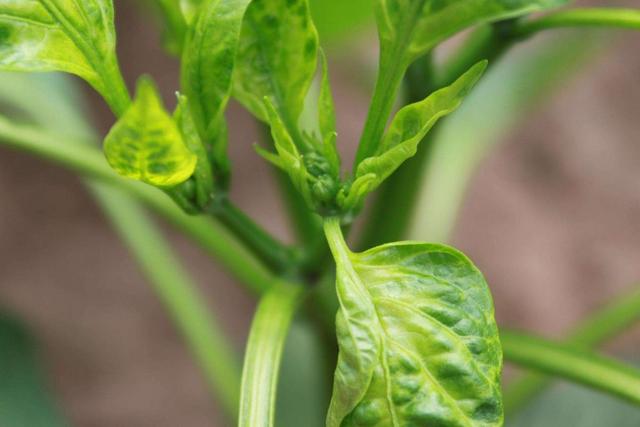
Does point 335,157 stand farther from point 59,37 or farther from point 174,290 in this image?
point 174,290

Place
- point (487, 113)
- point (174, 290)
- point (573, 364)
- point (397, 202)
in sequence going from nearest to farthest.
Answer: point (573, 364) → point (397, 202) → point (174, 290) → point (487, 113)

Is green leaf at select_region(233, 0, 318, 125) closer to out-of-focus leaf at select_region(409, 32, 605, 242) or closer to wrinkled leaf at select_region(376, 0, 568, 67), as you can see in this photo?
wrinkled leaf at select_region(376, 0, 568, 67)

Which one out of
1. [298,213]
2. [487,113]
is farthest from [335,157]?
[487,113]

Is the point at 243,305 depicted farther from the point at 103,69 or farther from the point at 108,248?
the point at 103,69

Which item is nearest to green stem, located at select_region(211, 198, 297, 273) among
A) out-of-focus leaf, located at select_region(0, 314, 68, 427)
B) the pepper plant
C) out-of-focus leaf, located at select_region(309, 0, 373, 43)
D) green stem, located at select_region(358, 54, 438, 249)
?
the pepper plant

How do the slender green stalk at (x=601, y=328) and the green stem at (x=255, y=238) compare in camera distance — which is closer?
the green stem at (x=255, y=238)

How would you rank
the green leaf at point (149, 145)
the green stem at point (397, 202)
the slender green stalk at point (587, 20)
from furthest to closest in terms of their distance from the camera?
the green stem at point (397, 202)
the slender green stalk at point (587, 20)
the green leaf at point (149, 145)

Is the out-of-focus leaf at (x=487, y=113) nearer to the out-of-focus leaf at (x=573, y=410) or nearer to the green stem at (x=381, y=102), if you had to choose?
the out-of-focus leaf at (x=573, y=410)

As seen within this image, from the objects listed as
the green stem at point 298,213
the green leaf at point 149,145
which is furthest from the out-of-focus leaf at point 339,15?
the green leaf at point 149,145

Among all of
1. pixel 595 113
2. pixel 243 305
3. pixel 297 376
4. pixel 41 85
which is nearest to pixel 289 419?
pixel 297 376
